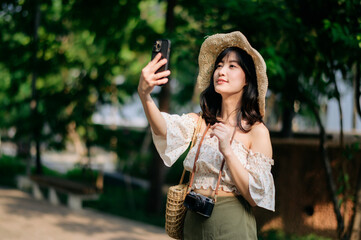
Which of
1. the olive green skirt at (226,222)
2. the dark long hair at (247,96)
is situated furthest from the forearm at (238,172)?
the dark long hair at (247,96)

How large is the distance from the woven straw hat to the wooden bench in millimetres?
6520

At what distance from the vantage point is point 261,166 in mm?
1998

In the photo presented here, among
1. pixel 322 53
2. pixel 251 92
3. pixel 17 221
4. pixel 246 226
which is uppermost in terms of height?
pixel 322 53

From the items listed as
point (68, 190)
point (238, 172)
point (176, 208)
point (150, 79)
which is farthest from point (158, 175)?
point (150, 79)

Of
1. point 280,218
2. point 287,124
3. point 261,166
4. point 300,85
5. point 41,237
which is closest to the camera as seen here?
point 261,166

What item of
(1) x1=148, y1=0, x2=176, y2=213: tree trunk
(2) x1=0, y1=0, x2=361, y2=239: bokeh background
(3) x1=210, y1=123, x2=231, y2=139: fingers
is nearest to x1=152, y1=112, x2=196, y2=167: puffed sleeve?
(3) x1=210, y1=123, x2=231, y2=139: fingers

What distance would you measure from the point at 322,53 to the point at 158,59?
349 cm

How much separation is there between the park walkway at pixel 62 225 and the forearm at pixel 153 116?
4.66 meters

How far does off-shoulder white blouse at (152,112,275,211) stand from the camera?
1.99m

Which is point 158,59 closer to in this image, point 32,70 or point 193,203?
point 193,203

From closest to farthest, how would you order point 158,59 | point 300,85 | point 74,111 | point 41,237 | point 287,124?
1. point 158,59
2. point 300,85
3. point 41,237
4. point 287,124
5. point 74,111

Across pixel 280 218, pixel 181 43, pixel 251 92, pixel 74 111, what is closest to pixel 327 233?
pixel 280 218

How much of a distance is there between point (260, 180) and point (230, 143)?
0.24 metres

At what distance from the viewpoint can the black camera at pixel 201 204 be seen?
2025 millimetres
